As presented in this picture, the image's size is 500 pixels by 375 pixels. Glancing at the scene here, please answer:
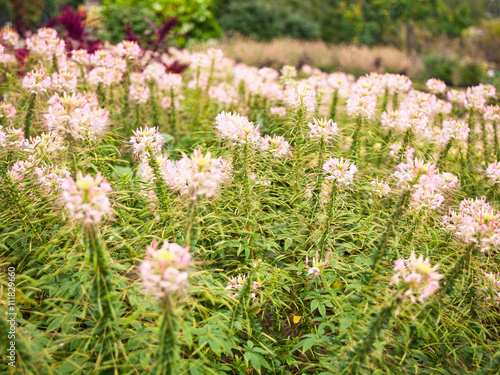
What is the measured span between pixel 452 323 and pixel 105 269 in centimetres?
162

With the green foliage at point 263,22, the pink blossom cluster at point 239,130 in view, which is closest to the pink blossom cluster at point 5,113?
the pink blossom cluster at point 239,130

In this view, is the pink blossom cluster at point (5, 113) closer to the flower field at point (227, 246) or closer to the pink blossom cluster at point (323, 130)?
the flower field at point (227, 246)

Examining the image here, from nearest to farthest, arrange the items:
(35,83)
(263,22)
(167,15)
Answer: (35,83)
(167,15)
(263,22)

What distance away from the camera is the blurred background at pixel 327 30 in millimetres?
9125

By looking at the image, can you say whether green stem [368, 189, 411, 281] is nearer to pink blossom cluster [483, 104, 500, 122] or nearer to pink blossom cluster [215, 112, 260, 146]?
pink blossom cluster [215, 112, 260, 146]

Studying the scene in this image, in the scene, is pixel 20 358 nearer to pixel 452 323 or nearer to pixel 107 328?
pixel 107 328

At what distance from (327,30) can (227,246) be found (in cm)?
1631

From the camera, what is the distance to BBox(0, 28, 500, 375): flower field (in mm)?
1308

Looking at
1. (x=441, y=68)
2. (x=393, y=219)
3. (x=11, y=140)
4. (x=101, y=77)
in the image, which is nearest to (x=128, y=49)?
(x=101, y=77)

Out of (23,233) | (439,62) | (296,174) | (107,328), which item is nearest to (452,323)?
(296,174)

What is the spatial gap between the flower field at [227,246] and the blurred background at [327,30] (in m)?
2.74

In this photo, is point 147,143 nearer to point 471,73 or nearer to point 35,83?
point 35,83

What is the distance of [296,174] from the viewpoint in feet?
7.27

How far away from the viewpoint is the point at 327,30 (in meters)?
15.7
